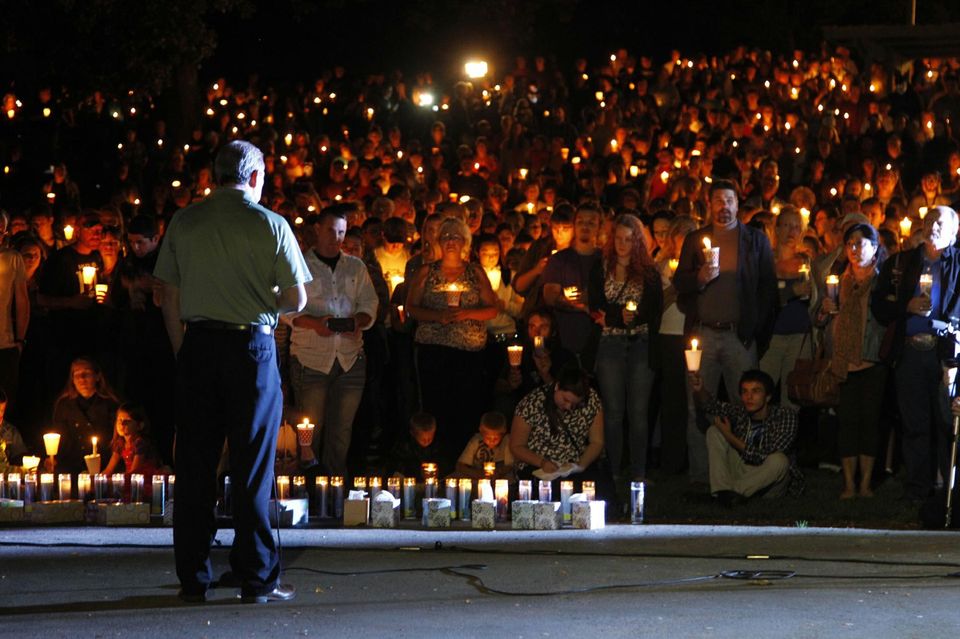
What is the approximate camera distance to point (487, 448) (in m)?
13.1

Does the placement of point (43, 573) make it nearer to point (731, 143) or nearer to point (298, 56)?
point (731, 143)

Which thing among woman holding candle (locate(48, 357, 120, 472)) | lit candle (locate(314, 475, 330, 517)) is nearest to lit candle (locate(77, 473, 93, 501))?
lit candle (locate(314, 475, 330, 517))

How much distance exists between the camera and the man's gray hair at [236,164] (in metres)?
8.21

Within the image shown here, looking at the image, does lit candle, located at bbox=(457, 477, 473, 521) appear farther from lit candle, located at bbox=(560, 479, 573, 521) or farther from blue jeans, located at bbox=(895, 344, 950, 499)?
blue jeans, located at bbox=(895, 344, 950, 499)

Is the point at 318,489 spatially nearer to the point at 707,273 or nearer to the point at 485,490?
the point at 485,490

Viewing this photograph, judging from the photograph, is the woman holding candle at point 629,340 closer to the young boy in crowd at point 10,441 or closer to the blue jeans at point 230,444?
the young boy in crowd at point 10,441

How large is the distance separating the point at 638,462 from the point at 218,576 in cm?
530

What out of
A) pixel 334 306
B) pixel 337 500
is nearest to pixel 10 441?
pixel 334 306

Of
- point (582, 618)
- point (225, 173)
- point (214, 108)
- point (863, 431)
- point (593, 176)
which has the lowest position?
point (582, 618)

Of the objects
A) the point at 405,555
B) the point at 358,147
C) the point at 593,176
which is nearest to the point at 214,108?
the point at 358,147

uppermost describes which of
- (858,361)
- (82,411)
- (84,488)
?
(858,361)

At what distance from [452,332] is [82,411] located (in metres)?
2.76

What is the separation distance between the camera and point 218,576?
29.1ft

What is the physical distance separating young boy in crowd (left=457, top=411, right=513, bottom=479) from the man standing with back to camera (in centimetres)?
480
